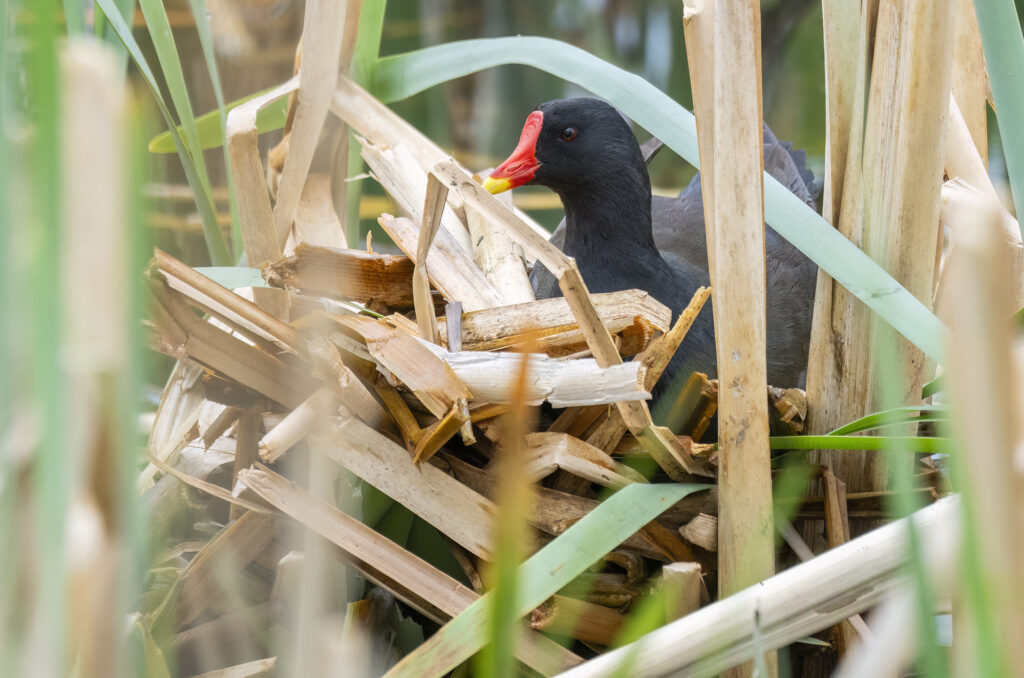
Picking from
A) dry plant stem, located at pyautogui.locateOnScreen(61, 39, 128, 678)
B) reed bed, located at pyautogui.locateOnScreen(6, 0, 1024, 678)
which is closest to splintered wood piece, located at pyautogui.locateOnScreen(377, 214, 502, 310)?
reed bed, located at pyautogui.locateOnScreen(6, 0, 1024, 678)

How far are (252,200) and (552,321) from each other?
304 millimetres

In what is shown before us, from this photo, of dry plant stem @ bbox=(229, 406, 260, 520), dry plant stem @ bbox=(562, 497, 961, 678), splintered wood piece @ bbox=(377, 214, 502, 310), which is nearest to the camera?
dry plant stem @ bbox=(562, 497, 961, 678)

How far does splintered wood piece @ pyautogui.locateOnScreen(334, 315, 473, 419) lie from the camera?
0.67 meters

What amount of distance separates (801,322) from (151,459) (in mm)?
730

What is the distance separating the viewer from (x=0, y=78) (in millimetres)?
282

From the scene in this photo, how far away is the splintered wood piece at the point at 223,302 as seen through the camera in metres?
0.73

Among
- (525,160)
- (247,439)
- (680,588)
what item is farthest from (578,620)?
(525,160)

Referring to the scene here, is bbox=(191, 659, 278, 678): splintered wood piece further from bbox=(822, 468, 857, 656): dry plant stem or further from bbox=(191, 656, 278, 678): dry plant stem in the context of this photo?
bbox=(822, 468, 857, 656): dry plant stem

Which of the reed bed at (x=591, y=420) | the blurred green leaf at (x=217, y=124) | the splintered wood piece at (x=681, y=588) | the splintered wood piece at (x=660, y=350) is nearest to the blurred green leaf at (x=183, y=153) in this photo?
the reed bed at (x=591, y=420)

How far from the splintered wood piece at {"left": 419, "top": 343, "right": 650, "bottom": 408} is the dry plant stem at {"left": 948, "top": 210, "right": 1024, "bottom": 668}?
34cm

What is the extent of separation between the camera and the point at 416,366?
687mm

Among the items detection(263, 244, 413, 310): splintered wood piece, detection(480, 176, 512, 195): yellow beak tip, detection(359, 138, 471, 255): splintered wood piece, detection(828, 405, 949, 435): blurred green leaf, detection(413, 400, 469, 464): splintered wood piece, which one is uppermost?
detection(480, 176, 512, 195): yellow beak tip

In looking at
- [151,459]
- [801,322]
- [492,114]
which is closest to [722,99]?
[151,459]

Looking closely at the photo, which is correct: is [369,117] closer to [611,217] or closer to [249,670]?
[611,217]
